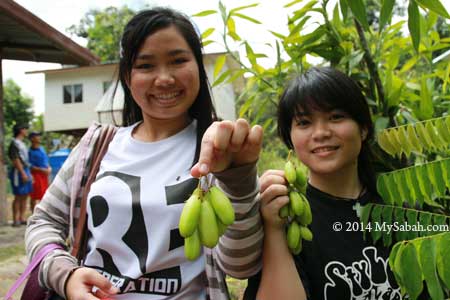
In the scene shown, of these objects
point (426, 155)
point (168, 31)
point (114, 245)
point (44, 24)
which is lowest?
point (114, 245)

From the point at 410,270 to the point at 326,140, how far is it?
553mm

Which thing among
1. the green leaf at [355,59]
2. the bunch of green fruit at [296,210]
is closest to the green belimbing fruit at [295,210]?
the bunch of green fruit at [296,210]

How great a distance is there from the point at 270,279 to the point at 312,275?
0.88 ft

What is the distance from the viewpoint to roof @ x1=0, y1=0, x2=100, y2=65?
549 centimetres

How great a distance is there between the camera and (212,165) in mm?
884

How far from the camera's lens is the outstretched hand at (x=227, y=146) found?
31.9 inches

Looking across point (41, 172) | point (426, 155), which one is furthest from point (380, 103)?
point (41, 172)

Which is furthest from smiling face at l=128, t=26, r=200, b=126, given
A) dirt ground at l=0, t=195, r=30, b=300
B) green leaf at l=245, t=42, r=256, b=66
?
dirt ground at l=0, t=195, r=30, b=300

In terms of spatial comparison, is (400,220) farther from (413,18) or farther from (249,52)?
(249,52)

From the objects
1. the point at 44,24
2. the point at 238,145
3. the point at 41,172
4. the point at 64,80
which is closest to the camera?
the point at 238,145

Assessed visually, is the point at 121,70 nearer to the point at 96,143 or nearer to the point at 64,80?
the point at 96,143

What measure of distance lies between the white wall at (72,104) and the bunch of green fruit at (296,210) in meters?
17.8

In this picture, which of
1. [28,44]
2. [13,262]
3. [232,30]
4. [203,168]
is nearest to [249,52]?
[232,30]

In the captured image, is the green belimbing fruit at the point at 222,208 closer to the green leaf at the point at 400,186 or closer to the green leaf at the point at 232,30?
the green leaf at the point at 400,186
